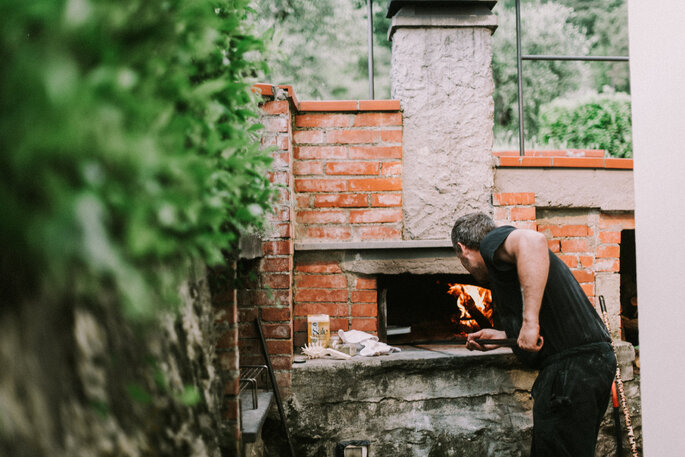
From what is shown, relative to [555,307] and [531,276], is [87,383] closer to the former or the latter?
[531,276]

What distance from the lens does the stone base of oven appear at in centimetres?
275

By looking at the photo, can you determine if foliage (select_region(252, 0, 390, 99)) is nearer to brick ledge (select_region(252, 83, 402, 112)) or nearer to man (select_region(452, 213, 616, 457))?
brick ledge (select_region(252, 83, 402, 112))

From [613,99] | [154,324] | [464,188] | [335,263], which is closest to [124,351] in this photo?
[154,324]

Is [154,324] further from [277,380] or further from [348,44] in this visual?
[348,44]

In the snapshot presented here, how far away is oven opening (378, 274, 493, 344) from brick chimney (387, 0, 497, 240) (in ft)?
1.79

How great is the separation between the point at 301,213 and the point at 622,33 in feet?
38.9

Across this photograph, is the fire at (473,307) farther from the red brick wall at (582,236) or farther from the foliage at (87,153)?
the foliage at (87,153)

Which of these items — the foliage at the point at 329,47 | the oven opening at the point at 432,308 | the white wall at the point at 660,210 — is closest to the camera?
the white wall at the point at 660,210

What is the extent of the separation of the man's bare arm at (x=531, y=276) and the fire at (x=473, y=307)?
3.90 feet

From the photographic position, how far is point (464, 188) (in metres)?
3.13

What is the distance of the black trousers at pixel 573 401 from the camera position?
2.28 m

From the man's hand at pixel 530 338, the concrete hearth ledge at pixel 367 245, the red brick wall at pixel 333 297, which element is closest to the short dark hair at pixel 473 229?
the concrete hearth ledge at pixel 367 245

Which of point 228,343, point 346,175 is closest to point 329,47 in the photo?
point 346,175

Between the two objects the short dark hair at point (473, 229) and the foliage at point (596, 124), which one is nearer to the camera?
the short dark hair at point (473, 229)
